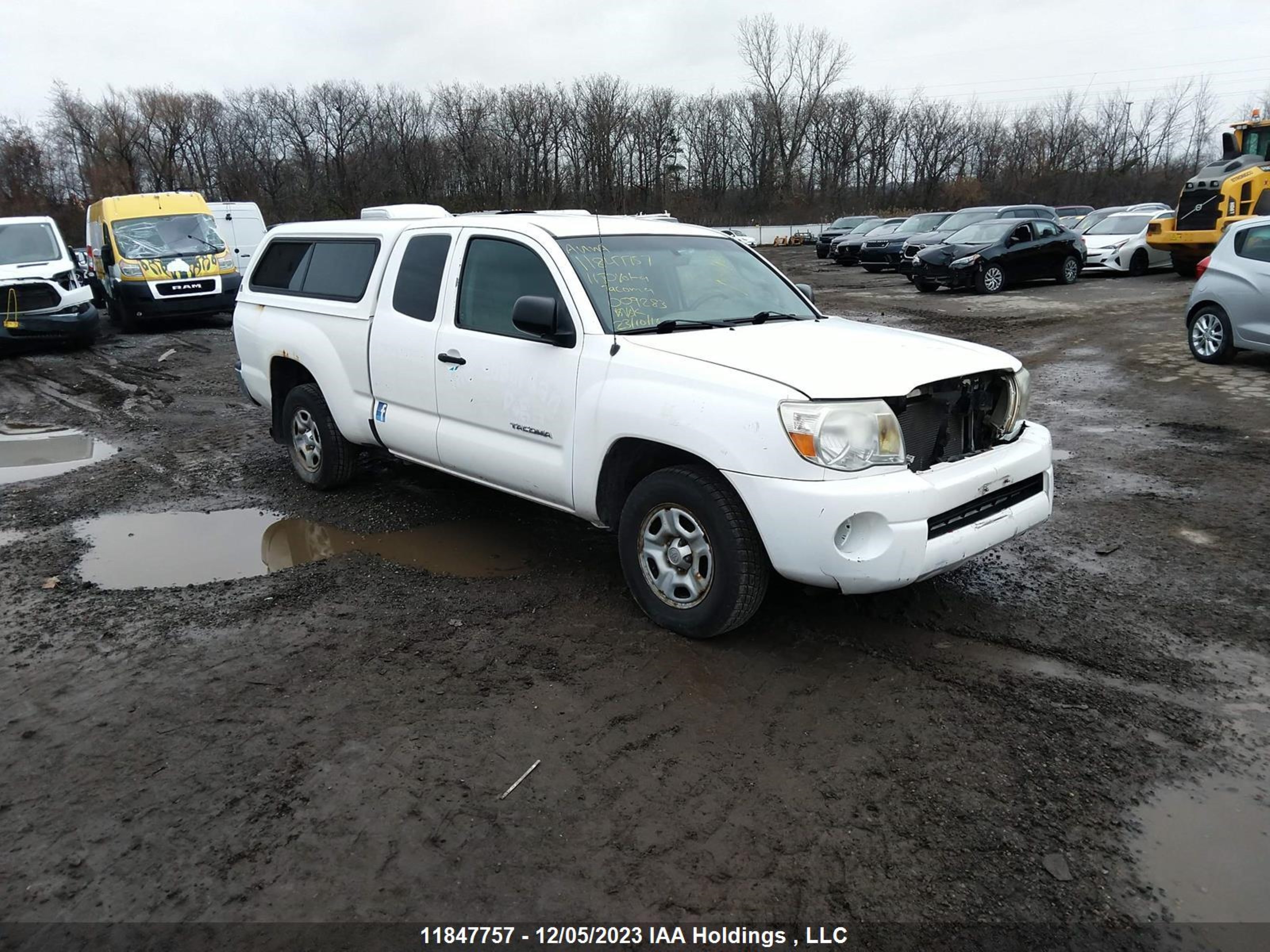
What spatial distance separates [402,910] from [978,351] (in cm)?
361

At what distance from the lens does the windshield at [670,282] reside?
15.2 ft

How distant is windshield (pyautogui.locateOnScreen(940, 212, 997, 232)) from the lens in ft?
79.8

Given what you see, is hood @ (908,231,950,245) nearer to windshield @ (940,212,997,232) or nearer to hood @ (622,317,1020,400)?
windshield @ (940,212,997,232)

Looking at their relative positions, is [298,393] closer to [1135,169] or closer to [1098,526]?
[1098,526]

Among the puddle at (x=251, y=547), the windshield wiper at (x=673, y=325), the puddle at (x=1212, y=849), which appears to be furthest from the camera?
the puddle at (x=251, y=547)

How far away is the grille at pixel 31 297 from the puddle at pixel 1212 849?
16.7 meters

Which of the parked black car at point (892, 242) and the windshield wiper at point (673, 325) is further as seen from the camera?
the parked black car at point (892, 242)

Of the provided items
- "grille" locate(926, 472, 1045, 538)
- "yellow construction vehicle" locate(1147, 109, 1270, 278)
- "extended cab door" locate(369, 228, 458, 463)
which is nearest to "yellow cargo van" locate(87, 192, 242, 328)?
"extended cab door" locate(369, 228, 458, 463)

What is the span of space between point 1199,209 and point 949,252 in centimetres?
514

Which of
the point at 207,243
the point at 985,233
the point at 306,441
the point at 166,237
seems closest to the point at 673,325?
the point at 306,441

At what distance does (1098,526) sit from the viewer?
5684mm

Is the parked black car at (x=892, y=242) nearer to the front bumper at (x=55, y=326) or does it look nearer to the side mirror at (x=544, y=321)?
the front bumper at (x=55, y=326)

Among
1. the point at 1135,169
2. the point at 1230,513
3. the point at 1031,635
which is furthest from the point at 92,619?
the point at 1135,169

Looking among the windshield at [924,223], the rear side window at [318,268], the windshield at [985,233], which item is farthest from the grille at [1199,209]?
the rear side window at [318,268]
